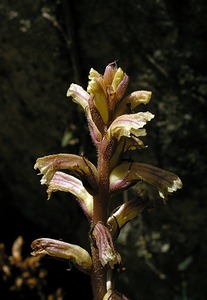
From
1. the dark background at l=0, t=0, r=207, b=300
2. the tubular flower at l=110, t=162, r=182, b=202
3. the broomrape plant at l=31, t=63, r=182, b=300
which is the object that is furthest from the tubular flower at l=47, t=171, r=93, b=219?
the dark background at l=0, t=0, r=207, b=300

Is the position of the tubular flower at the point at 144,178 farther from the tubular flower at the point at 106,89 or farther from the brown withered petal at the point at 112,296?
the brown withered petal at the point at 112,296

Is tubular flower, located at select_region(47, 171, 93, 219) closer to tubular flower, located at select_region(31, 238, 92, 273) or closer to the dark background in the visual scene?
tubular flower, located at select_region(31, 238, 92, 273)

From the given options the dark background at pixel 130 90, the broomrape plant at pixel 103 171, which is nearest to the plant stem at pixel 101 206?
the broomrape plant at pixel 103 171

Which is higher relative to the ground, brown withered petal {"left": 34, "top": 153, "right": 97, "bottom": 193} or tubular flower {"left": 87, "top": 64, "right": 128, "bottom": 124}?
tubular flower {"left": 87, "top": 64, "right": 128, "bottom": 124}

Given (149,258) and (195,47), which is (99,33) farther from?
(149,258)

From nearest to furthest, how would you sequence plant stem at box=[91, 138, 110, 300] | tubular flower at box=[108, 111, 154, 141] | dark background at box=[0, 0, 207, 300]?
tubular flower at box=[108, 111, 154, 141], plant stem at box=[91, 138, 110, 300], dark background at box=[0, 0, 207, 300]

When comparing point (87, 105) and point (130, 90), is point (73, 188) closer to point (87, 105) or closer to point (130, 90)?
point (87, 105)
